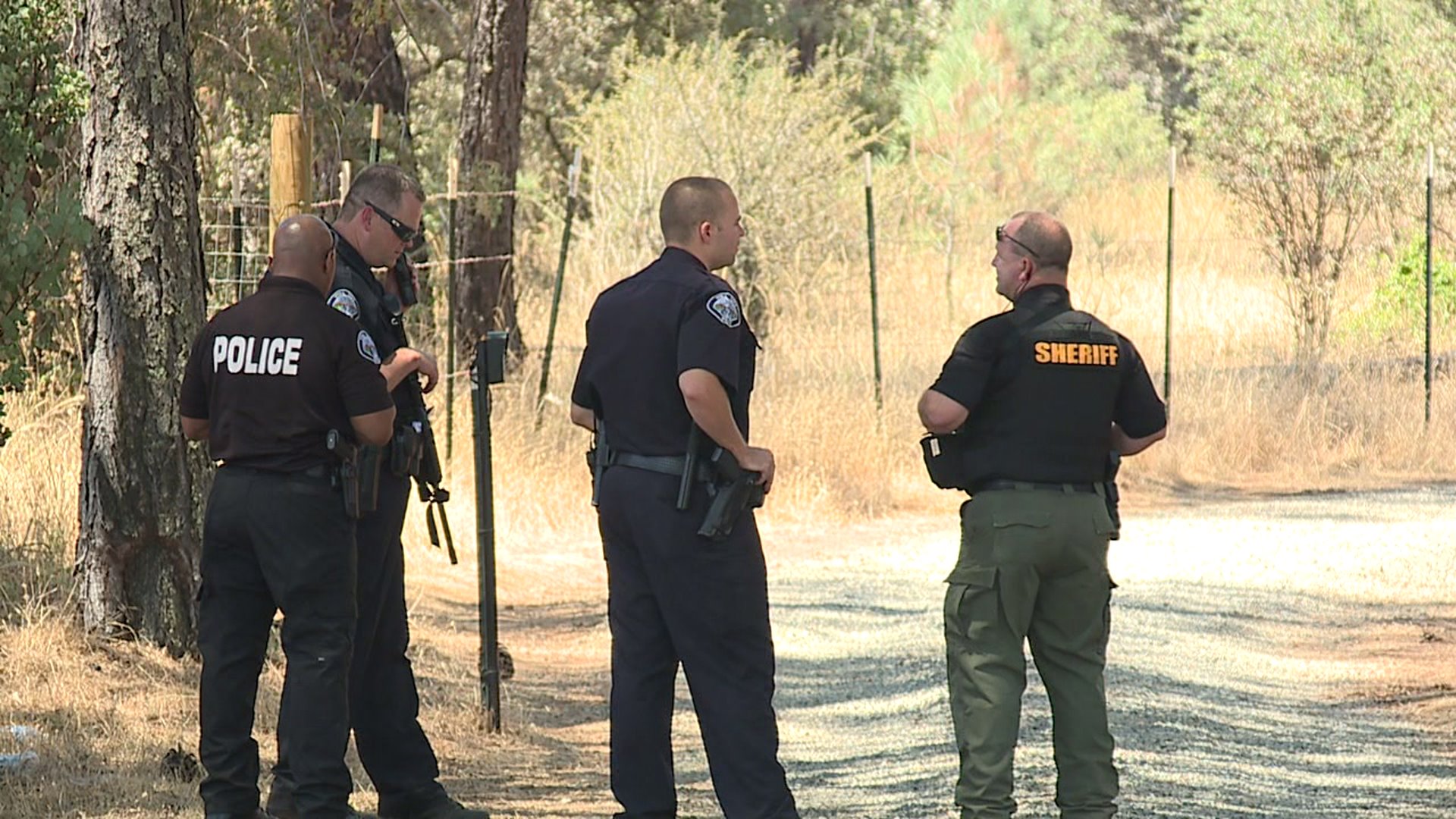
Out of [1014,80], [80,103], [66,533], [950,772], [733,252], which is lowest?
[950,772]

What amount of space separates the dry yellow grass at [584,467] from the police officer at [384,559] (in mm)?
741

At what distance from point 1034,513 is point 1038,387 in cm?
35

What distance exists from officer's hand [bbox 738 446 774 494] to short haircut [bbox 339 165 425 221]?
54.9 inches

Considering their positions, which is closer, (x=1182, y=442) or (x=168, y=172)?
(x=168, y=172)

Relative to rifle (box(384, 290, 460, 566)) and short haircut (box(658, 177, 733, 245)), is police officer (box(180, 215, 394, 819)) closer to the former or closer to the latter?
rifle (box(384, 290, 460, 566))

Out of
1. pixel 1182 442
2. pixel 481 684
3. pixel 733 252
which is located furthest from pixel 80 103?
pixel 1182 442

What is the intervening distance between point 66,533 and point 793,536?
6.15 meters

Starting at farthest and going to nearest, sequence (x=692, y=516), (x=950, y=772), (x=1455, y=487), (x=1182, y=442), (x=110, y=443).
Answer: (x=1182, y=442), (x=1455, y=487), (x=110, y=443), (x=950, y=772), (x=692, y=516)

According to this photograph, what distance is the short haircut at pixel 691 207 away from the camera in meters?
5.58

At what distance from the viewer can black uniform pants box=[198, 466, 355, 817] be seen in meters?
5.52

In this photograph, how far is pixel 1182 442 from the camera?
17734 millimetres

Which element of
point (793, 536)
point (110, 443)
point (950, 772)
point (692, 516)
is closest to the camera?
point (692, 516)

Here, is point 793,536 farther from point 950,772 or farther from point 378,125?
point 950,772

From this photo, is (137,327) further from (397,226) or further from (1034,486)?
(1034,486)
